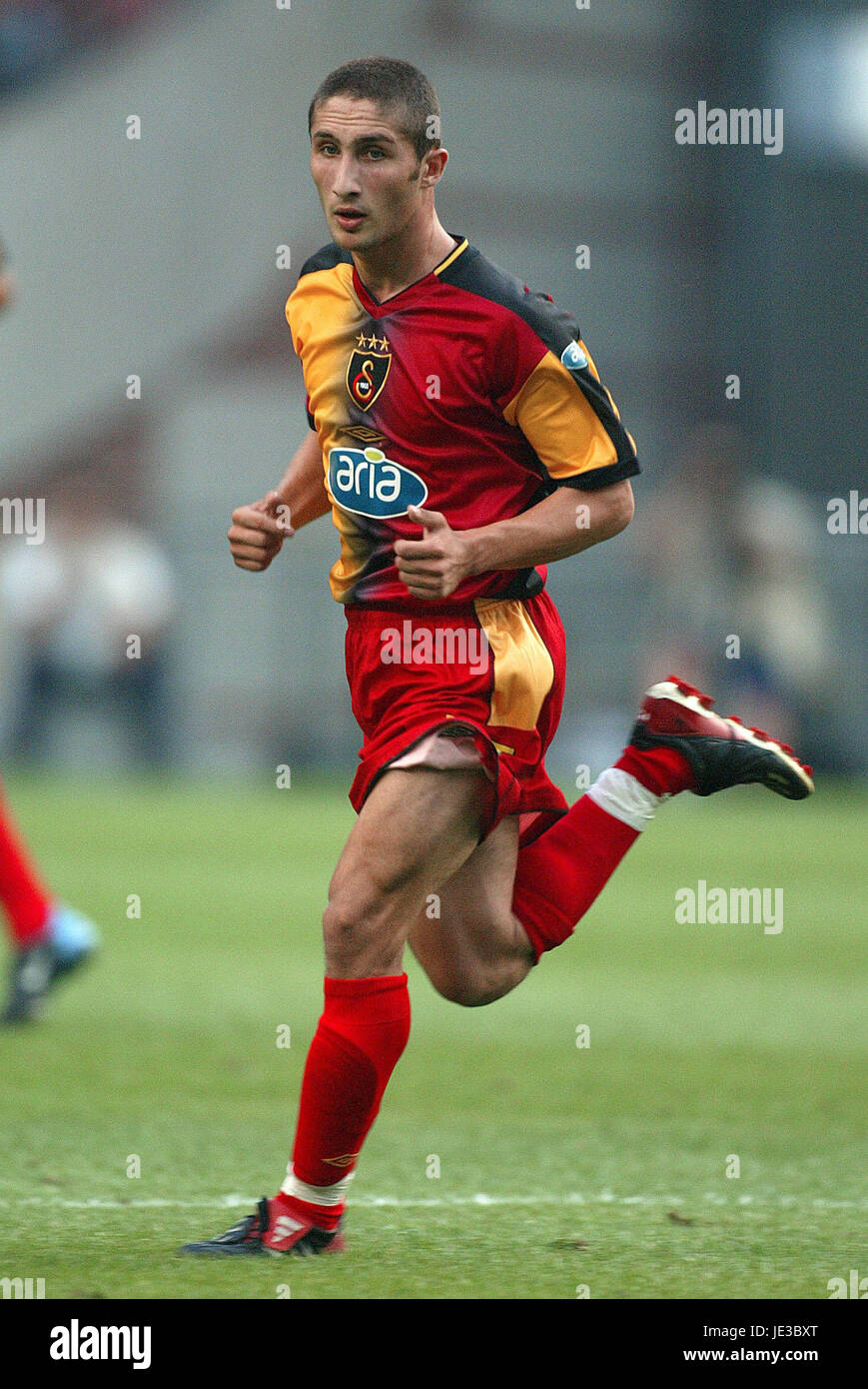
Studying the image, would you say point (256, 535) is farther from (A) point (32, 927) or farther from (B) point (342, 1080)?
(A) point (32, 927)

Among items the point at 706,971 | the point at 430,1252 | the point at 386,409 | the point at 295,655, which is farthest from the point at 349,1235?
the point at 295,655

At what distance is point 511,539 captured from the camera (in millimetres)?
4316

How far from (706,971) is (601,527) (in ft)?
16.1

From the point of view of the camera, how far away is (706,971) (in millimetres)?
9031

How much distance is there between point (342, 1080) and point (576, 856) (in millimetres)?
951

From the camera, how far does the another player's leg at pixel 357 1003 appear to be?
4.26 meters

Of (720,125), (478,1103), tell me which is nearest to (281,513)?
(478,1103)

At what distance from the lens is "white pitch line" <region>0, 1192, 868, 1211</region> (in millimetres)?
4793

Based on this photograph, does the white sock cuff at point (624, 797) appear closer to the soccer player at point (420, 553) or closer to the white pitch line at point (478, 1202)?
the soccer player at point (420, 553)

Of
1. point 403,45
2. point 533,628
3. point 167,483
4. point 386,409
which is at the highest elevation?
point 403,45

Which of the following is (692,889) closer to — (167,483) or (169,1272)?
(169,1272)

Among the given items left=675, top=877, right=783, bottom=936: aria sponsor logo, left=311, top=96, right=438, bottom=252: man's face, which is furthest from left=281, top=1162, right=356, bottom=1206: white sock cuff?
left=675, top=877, right=783, bottom=936: aria sponsor logo

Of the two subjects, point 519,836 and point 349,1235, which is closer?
point 349,1235
